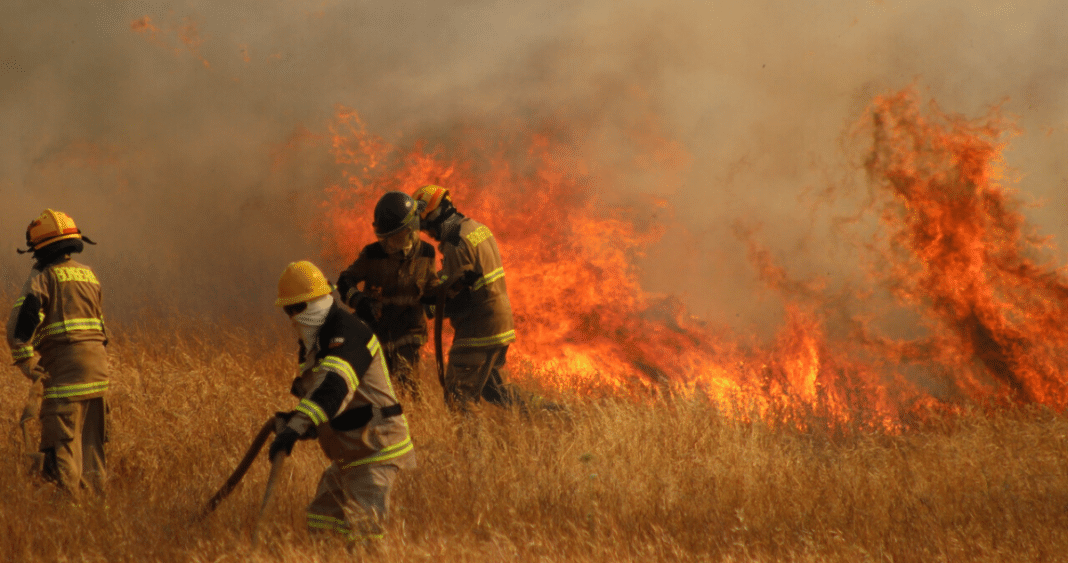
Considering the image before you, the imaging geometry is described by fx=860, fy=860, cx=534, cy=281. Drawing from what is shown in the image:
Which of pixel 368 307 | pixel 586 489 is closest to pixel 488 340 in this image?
pixel 368 307

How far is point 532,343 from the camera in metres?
9.10

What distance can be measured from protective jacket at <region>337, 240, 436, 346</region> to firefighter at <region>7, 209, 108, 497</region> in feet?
5.84

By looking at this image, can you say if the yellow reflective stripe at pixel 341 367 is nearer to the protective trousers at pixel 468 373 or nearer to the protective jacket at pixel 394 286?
the protective trousers at pixel 468 373

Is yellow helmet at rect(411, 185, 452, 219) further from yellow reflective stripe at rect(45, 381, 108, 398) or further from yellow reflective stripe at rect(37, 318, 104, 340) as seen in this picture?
yellow reflective stripe at rect(45, 381, 108, 398)

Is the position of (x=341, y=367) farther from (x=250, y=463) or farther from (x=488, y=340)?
(x=488, y=340)

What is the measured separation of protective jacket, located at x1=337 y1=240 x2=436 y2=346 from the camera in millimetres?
6484

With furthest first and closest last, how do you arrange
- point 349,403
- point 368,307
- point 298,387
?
point 368,307, point 298,387, point 349,403

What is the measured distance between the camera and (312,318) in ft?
12.3

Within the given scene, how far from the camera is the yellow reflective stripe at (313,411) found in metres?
3.49

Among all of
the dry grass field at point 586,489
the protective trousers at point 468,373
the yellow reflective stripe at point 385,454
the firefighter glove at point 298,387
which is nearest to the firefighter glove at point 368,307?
the protective trousers at point 468,373

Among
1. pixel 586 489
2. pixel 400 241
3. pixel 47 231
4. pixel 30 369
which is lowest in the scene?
pixel 586 489

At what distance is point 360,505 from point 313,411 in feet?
1.97

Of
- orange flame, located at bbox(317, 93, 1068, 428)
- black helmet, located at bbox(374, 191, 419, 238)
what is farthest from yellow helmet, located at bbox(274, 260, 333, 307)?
orange flame, located at bbox(317, 93, 1068, 428)

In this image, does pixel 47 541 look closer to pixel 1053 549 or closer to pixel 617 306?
pixel 1053 549
